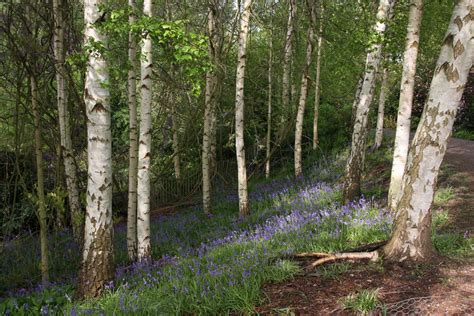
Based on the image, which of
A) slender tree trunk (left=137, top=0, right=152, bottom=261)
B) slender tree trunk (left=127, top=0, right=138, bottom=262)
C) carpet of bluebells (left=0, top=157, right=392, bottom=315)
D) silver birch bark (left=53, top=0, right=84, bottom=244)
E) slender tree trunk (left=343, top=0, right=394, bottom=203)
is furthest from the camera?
slender tree trunk (left=343, top=0, right=394, bottom=203)

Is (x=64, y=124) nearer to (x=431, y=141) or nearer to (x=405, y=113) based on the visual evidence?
(x=431, y=141)

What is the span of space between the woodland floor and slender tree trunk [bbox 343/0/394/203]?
11.8ft

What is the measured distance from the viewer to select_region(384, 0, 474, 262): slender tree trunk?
12.6 ft

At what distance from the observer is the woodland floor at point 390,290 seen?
3.48 metres

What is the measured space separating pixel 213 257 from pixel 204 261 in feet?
1.05

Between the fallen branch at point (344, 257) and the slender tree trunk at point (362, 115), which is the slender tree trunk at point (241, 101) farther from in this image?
the fallen branch at point (344, 257)

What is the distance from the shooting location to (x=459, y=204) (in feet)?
24.4

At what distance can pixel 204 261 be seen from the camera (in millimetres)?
5910

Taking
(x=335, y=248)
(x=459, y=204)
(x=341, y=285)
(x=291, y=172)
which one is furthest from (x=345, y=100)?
(x=341, y=285)

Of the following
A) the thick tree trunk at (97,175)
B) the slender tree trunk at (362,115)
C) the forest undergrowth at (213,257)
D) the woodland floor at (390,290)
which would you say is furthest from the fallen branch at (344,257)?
the slender tree trunk at (362,115)

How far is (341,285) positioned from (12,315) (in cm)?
381

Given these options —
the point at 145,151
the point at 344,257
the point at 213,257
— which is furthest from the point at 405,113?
the point at 145,151

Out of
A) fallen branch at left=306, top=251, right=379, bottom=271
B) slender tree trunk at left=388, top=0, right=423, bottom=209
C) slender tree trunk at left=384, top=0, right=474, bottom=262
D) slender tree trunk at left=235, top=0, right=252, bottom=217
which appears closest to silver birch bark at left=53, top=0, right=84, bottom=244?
slender tree trunk at left=235, top=0, right=252, bottom=217

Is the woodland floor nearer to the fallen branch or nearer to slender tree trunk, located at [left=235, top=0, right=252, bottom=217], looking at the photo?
the fallen branch
